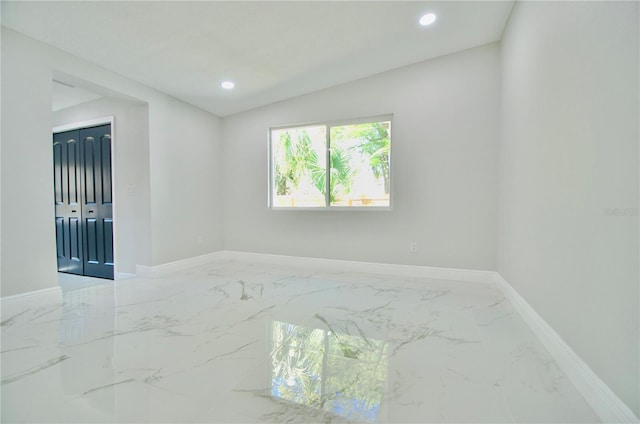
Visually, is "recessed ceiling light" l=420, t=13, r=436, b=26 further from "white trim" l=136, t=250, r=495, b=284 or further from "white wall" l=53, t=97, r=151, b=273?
"white wall" l=53, t=97, r=151, b=273

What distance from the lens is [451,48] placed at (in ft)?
10.1

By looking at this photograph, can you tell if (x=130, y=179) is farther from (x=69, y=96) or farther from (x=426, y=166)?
(x=426, y=166)

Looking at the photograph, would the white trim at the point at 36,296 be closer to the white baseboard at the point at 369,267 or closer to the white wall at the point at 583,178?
the white baseboard at the point at 369,267

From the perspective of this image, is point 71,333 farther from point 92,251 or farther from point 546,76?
point 546,76

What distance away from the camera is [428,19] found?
8.27 feet

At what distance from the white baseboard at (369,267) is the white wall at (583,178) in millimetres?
891

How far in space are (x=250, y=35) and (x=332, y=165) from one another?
1.83m

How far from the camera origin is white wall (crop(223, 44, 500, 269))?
Result: 3.12 m

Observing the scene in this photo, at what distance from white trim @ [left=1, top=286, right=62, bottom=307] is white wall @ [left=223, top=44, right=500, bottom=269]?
8.02ft

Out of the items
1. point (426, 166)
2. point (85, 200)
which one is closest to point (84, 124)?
point (85, 200)

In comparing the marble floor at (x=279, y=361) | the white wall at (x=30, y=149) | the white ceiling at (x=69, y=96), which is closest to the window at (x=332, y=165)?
the marble floor at (x=279, y=361)

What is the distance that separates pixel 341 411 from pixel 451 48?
3.50 m

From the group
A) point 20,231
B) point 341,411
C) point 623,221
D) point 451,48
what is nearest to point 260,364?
point 341,411

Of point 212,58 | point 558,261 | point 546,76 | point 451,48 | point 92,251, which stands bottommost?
point 92,251
